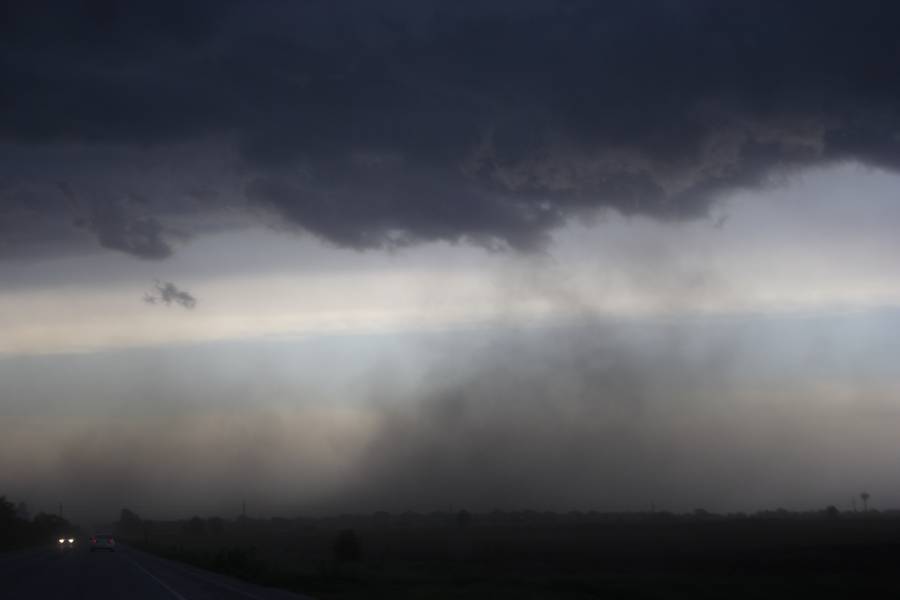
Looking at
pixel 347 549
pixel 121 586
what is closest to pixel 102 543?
pixel 347 549

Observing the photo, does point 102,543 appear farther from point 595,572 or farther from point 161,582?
point 161,582

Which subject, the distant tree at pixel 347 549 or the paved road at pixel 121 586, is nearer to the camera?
the paved road at pixel 121 586

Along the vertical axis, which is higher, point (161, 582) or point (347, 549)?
point (347, 549)

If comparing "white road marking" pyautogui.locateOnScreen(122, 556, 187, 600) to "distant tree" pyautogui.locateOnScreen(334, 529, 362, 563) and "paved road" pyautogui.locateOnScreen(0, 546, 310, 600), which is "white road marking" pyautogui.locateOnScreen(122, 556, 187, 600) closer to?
"paved road" pyautogui.locateOnScreen(0, 546, 310, 600)

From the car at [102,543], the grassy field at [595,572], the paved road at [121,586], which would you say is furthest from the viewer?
the car at [102,543]

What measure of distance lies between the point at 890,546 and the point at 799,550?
229 inches

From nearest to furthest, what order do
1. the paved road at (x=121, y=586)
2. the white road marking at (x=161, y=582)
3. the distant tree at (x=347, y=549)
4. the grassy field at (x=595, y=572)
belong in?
the paved road at (x=121, y=586) → the white road marking at (x=161, y=582) → the grassy field at (x=595, y=572) → the distant tree at (x=347, y=549)

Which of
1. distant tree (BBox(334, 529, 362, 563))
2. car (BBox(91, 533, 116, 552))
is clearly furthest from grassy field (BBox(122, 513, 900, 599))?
car (BBox(91, 533, 116, 552))

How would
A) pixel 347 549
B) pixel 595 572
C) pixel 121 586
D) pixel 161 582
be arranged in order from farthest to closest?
1. pixel 347 549
2. pixel 595 572
3. pixel 161 582
4. pixel 121 586

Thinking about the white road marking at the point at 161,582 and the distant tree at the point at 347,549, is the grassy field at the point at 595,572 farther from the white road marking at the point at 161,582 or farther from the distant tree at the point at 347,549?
the white road marking at the point at 161,582

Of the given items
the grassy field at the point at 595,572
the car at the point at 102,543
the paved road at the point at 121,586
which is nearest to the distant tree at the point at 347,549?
the grassy field at the point at 595,572

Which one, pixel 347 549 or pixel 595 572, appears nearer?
pixel 595 572

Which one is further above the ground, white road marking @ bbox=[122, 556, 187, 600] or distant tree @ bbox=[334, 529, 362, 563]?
distant tree @ bbox=[334, 529, 362, 563]

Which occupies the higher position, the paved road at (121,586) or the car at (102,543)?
the car at (102,543)
